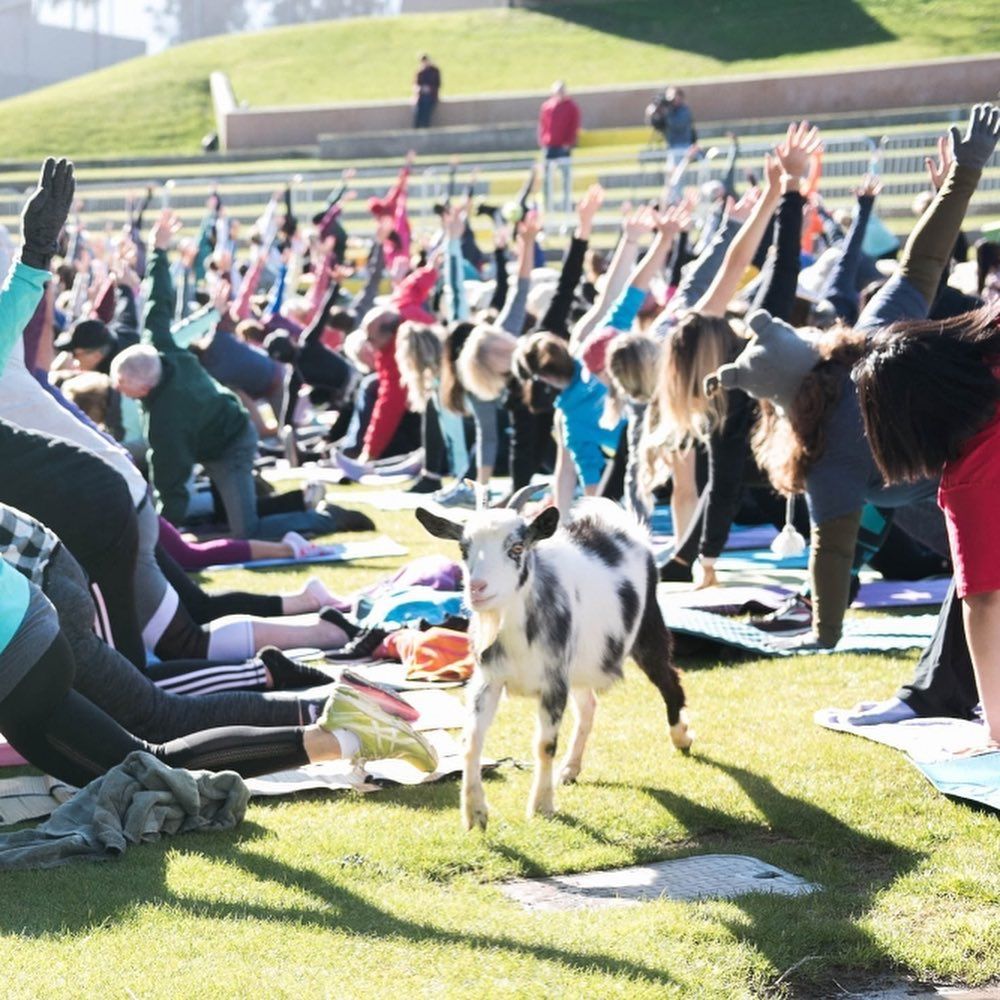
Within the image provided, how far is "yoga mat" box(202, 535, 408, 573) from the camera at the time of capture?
11.8 m

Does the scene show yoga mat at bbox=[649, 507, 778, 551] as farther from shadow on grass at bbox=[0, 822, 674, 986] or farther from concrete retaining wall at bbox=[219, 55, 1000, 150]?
concrete retaining wall at bbox=[219, 55, 1000, 150]

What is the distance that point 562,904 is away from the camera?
16.8 ft

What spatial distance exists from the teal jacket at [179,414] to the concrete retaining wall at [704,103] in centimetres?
3009

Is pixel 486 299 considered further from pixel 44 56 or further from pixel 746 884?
pixel 44 56

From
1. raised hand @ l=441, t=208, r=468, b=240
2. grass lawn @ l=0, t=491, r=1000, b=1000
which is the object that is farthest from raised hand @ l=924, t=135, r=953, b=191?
raised hand @ l=441, t=208, r=468, b=240

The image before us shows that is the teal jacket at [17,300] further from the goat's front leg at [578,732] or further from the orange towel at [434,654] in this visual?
the orange towel at [434,654]

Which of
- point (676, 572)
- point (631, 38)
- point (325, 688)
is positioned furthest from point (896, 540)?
point (631, 38)

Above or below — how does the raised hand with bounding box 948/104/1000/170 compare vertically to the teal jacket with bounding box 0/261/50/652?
above

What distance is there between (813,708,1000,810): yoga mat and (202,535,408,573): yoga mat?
5.51 meters

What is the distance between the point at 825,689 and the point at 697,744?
107 cm

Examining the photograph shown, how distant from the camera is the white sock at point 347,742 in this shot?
238 inches

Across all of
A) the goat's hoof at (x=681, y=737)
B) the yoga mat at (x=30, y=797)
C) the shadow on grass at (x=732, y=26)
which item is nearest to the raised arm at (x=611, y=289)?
the goat's hoof at (x=681, y=737)

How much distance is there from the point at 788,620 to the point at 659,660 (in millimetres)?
2466

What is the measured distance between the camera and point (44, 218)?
5.53 m
